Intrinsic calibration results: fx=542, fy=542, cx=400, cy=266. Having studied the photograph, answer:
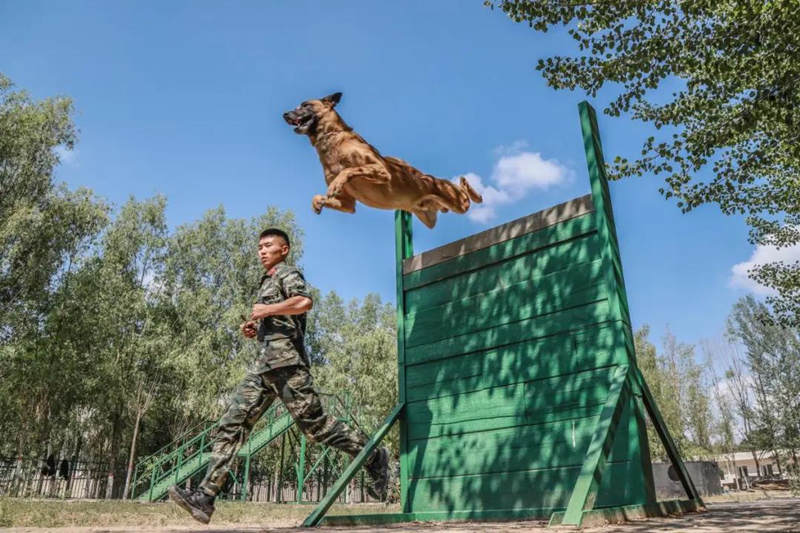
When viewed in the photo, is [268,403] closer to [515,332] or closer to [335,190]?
[335,190]

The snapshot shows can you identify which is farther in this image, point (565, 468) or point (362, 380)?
point (362, 380)

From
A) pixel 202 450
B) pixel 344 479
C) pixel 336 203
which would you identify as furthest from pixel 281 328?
pixel 202 450

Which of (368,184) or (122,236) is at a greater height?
(122,236)

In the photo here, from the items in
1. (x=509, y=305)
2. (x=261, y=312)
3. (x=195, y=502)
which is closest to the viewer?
(x=195, y=502)

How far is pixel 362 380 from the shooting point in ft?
84.5

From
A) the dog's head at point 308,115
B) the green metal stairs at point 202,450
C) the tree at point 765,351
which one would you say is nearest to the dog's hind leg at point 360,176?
the dog's head at point 308,115

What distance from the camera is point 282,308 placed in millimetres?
3604

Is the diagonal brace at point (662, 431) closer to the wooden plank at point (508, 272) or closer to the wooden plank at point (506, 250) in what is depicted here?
the wooden plank at point (508, 272)

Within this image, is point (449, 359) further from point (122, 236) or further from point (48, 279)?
point (122, 236)

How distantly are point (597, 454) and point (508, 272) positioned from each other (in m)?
1.84

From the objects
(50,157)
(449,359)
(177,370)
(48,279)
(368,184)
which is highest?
(50,157)

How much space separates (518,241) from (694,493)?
2.21 metres

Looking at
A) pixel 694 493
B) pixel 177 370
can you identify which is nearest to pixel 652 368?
pixel 177 370

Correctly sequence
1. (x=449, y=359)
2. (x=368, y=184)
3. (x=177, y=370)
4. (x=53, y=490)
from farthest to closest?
(x=177, y=370) → (x=53, y=490) → (x=449, y=359) → (x=368, y=184)
